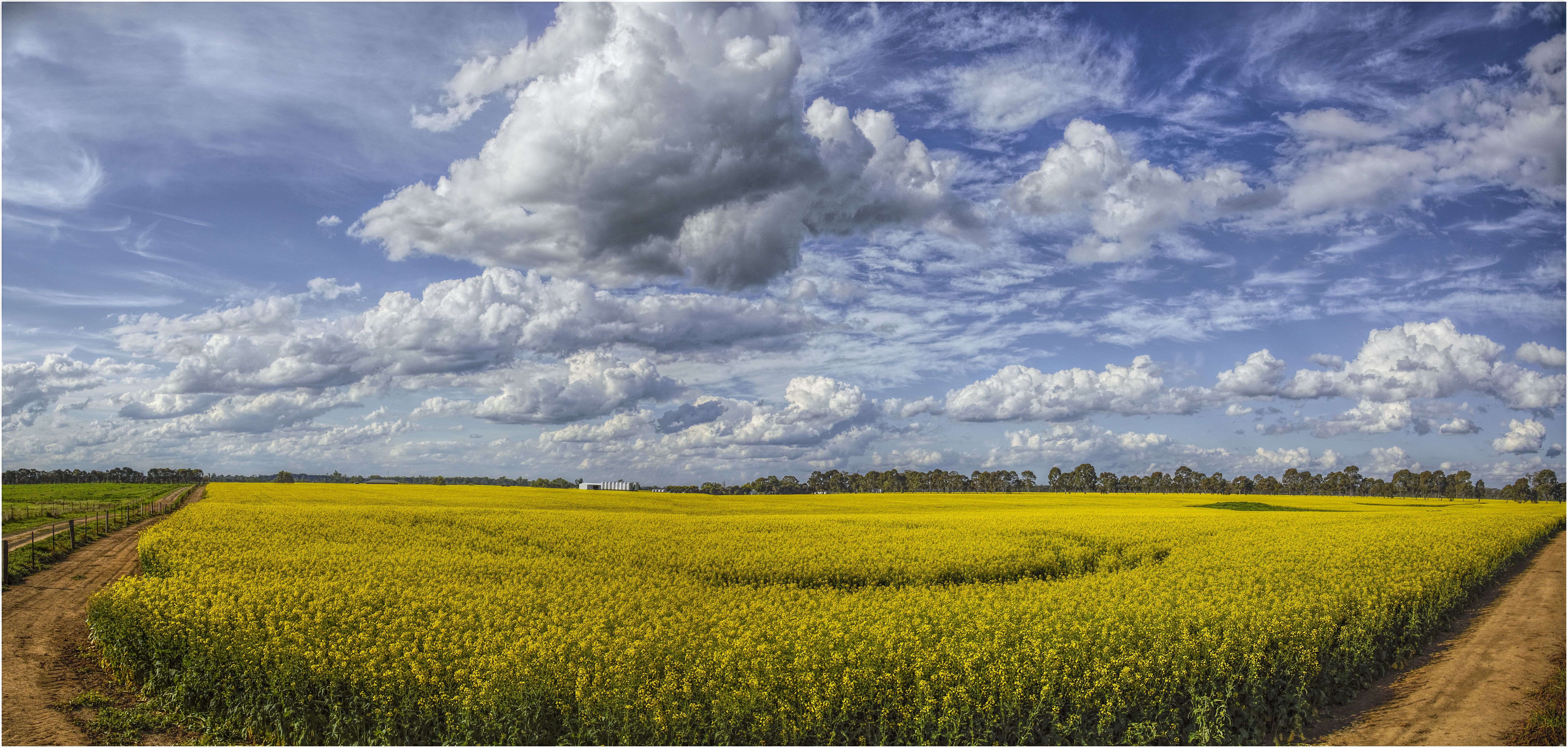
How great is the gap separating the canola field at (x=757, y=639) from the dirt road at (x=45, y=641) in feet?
4.45

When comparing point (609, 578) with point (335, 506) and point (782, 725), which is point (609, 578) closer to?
point (782, 725)

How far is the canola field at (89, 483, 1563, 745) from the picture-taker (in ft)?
39.0

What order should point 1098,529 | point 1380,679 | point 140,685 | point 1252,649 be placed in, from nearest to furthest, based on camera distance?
point 1252,649 < point 140,685 < point 1380,679 < point 1098,529

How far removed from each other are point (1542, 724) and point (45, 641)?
110 ft

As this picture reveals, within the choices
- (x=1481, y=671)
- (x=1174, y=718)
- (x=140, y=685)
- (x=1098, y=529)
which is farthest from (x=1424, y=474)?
(x=140, y=685)

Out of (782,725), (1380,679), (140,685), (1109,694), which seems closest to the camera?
(782,725)

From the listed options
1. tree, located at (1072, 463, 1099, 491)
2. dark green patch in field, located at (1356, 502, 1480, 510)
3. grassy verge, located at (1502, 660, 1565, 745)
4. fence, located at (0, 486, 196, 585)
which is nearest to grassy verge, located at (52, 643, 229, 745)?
fence, located at (0, 486, 196, 585)

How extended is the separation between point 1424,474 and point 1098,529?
189610mm

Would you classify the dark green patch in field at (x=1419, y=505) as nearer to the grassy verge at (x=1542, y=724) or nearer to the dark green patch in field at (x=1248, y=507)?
the dark green patch in field at (x=1248, y=507)

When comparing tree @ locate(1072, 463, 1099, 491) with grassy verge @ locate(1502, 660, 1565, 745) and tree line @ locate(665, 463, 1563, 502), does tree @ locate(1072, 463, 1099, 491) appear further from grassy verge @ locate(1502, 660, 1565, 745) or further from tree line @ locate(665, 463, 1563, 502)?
grassy verge @ locate(1502, 660, 1565, 745)

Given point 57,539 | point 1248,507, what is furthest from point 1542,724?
point 1248,507

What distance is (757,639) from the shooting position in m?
13.7

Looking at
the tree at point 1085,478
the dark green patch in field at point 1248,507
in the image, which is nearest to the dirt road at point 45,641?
the dark green patch in field at point 1248,507

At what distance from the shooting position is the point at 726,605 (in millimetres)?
17234
